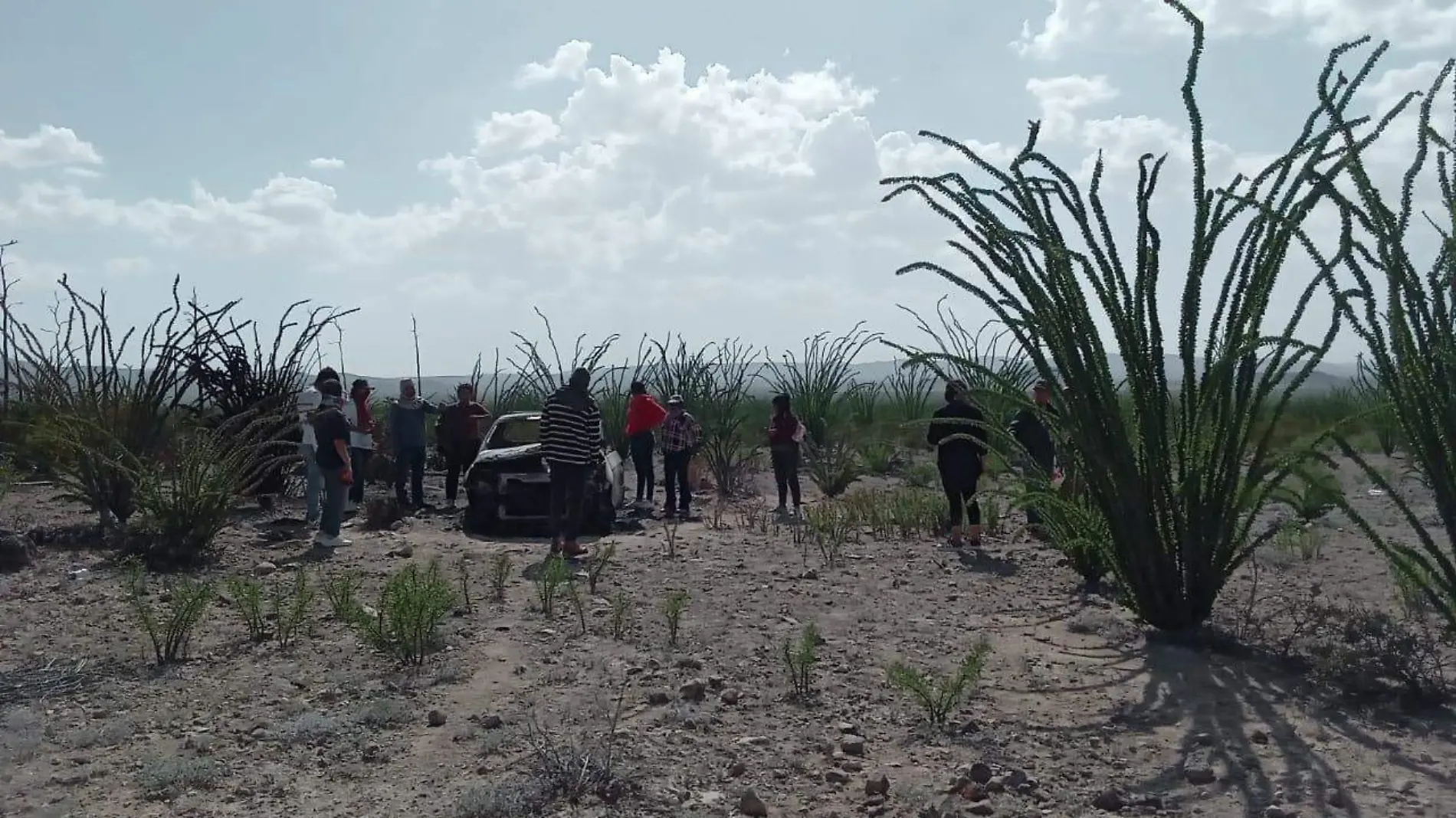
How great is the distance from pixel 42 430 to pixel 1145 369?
933cm

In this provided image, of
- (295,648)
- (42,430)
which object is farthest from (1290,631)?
(42,430)

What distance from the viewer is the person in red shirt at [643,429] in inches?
523

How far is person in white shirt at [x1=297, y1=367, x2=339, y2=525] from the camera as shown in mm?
11516

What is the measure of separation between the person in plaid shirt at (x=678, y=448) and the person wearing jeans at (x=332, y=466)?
3630mm

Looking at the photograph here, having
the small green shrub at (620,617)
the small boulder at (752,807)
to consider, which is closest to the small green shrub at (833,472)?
the small green shrub at (620,617)

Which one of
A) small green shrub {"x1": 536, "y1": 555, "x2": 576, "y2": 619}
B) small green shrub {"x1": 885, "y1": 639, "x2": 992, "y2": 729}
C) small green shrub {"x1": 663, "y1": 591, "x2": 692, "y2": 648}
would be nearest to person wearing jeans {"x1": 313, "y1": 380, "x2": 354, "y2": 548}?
small green shrub {"x1": 536, "y1": 555, "x2": 576, "y2": 619}

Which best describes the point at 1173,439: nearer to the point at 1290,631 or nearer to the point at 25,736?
the point at 1290,631

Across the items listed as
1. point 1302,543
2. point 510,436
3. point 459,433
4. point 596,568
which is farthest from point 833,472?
point 596,568

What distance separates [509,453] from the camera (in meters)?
12.2

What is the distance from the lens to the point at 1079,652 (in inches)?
258

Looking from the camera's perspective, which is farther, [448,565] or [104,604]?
[448,565]

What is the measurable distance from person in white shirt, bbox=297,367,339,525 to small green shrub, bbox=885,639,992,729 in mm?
7255

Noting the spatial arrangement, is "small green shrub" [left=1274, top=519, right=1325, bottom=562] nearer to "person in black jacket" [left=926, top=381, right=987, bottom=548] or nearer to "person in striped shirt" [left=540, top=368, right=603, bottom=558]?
"person in black jacket" [left=926, top=381, right=987, bottom=548]

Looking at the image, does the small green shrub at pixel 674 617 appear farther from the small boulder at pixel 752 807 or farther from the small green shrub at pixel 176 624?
the small green shrub at pixel 176 624
